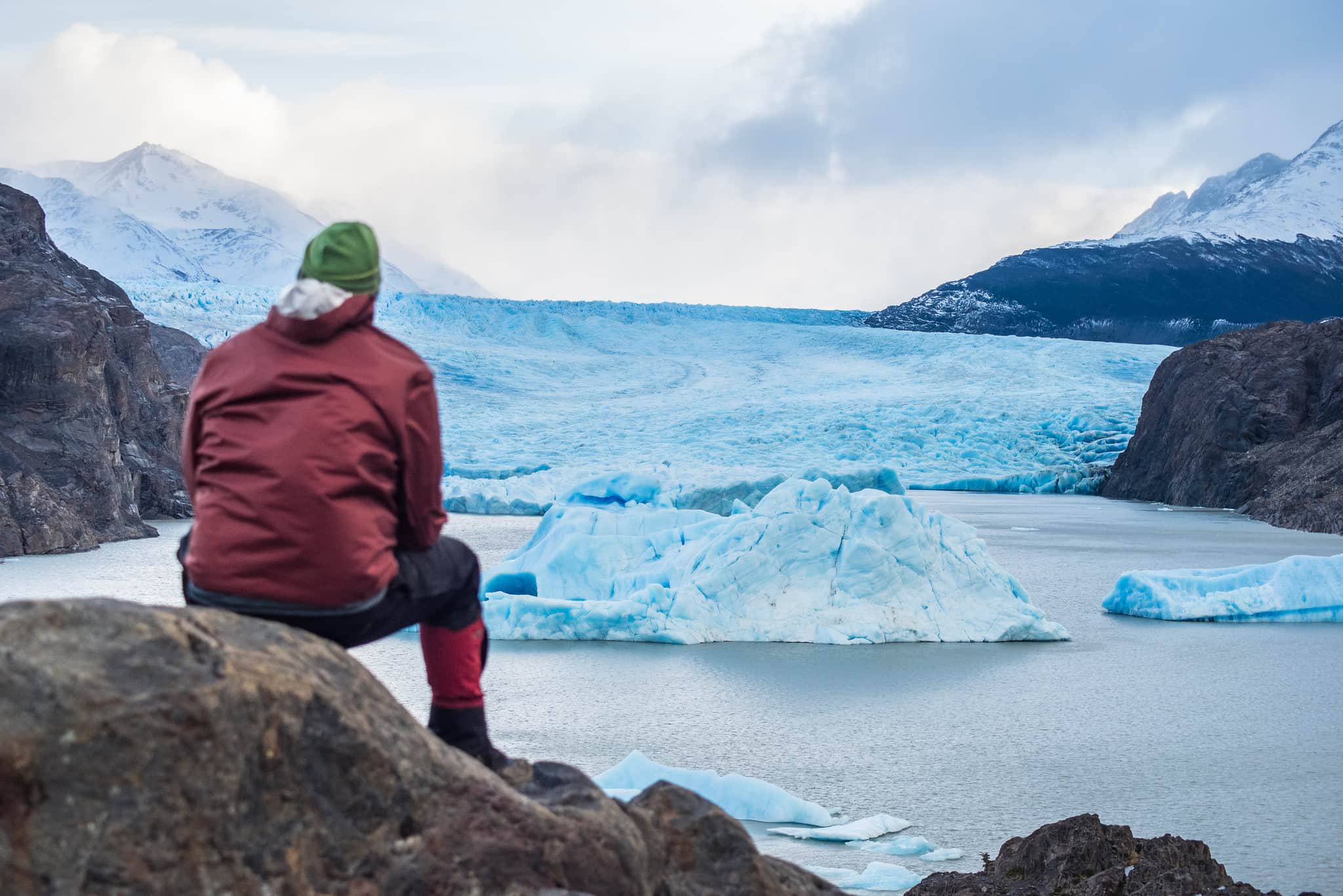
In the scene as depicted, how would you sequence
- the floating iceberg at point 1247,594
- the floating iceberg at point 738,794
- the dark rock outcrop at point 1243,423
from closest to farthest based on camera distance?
1. the floating iceberg at point 738,794
2. the floating iceberg at point 1247,594
3. the dark rock outcrop at point 1243,423

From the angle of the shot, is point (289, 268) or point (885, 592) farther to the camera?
point (289, 268)

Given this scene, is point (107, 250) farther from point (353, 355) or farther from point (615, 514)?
point (353, 355)

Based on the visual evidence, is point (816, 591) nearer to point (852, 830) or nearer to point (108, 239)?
point (852, 830)

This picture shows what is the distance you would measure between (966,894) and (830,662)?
380 centimetres

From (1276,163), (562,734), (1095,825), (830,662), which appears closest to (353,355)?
(1095,825)

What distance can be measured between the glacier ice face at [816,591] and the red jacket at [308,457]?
580 cm

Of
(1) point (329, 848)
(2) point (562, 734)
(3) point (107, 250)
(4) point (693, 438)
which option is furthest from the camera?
(3) point (107, 250)

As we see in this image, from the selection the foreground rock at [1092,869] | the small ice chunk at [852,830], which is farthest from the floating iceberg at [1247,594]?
the foreground rock at [1092,869]

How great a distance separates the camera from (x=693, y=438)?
2141 cm

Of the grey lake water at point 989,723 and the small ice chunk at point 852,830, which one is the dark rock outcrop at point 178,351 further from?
the small ice chunk at point 852,830

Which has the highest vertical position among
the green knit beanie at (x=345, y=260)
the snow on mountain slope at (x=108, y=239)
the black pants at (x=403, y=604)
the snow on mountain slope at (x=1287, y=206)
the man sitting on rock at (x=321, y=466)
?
the snow on mountain slope at (x=1287, y=206)

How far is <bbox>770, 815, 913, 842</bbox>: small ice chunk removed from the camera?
3.91m

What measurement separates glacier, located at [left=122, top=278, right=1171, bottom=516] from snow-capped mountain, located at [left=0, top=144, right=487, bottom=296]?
16078 mm

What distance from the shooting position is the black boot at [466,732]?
191 cm
